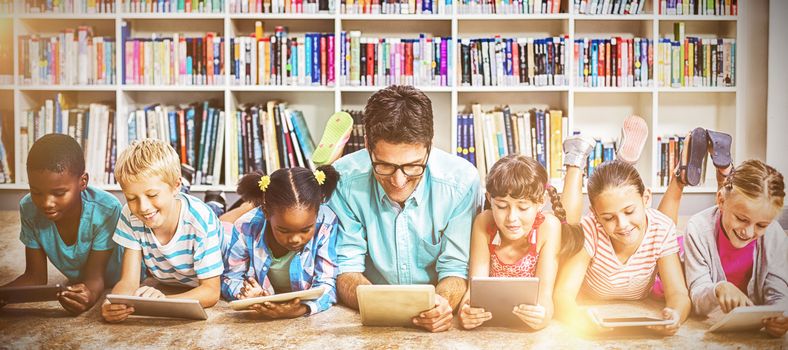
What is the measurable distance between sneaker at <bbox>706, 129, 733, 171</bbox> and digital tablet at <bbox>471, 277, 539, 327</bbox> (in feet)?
1.60

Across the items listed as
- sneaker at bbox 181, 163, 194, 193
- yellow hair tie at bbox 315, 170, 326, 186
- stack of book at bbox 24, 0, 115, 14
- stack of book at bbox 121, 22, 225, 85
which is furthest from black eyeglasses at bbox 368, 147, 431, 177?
stack of book at bbox 24, 0, 115, 14

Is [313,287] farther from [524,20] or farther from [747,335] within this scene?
[524,20]

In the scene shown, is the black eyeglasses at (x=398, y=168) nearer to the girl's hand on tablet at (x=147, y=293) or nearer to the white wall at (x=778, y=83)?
the girl's hand on tablet at (x=147, y=293)

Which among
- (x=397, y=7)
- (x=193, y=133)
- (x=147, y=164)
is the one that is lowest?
(x=147, y=164)

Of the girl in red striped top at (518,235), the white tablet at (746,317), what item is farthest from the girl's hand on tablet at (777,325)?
the girl in red striped top at (518,235)

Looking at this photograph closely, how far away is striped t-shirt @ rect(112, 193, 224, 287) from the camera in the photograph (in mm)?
1660

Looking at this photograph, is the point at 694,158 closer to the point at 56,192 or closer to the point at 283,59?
the point at 56,192

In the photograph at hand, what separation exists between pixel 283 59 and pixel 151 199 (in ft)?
4.81

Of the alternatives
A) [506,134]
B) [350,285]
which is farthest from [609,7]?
[350,285]

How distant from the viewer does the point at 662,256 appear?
62.9 inches

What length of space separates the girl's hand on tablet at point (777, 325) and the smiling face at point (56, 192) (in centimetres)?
144

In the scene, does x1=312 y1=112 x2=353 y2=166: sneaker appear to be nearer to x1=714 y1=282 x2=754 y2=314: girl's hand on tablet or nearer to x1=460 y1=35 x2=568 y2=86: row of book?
x1=460 y1=35 x2=568 y2=86: row of book

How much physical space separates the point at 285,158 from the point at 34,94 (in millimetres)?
902

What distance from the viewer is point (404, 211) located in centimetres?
171
